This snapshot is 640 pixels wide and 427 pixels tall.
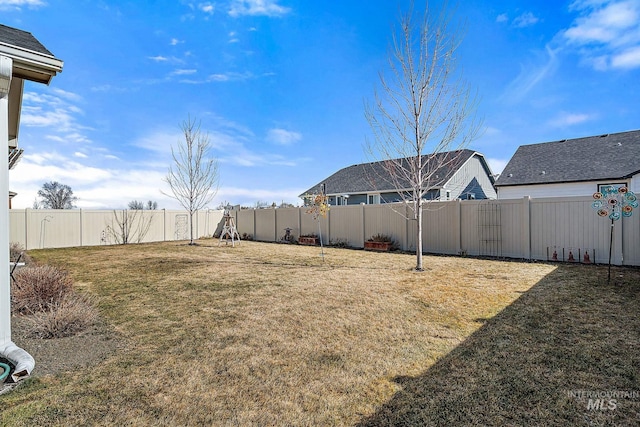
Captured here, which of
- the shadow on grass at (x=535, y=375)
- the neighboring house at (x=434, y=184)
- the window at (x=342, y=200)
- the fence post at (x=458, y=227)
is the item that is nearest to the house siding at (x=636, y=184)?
the fence post at (x=458, y=227)

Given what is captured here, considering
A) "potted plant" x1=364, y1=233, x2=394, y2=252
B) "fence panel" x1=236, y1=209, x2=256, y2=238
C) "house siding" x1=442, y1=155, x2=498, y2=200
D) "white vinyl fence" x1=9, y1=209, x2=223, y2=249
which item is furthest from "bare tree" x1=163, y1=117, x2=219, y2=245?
"house siding" x1=442, y1=155, x2=498, y2=200

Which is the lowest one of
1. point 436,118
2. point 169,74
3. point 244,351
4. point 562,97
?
point 244,351

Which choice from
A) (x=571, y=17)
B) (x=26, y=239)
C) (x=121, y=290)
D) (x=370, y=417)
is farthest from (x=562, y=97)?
(x=26, y=239)

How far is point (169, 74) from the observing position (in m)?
10.4

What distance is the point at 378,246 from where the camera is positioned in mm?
11648

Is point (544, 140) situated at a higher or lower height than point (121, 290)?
higher

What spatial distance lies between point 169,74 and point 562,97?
41.7 feet

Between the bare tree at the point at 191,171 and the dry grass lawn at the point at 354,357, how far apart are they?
1087 cm

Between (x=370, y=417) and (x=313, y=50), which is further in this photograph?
(x=313, y=50)

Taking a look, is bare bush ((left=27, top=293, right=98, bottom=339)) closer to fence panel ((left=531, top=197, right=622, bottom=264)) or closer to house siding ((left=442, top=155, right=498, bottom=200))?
fence panel ((left=531, top=197, right=622, bottom=264))

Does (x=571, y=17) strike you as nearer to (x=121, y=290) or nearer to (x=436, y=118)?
(x=436, y=118)

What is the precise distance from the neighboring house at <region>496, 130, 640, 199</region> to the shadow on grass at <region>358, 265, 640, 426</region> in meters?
12.5

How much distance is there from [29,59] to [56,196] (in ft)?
89.1

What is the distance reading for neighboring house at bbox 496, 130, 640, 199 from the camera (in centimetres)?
1373
